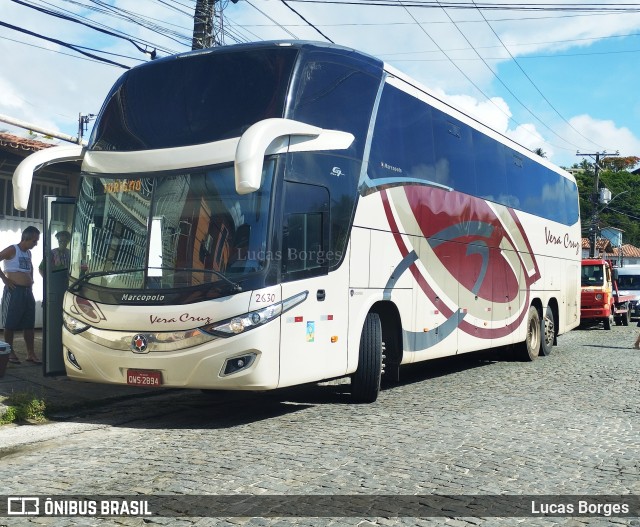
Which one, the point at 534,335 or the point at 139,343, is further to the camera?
the point at 534,335

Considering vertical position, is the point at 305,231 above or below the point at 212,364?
above

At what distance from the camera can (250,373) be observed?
305 inches

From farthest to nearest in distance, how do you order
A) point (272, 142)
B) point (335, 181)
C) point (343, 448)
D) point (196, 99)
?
point (335, 181)
point (196, 99)
point (272, 142)
point (343, 448)

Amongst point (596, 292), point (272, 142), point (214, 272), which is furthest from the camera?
point (596, 292)

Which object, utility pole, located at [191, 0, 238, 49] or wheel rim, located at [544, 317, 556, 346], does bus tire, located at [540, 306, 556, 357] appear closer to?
wheel rim, located at [544, 317, 556, 346]

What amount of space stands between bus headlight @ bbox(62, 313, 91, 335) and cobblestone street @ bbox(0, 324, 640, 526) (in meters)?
0.97

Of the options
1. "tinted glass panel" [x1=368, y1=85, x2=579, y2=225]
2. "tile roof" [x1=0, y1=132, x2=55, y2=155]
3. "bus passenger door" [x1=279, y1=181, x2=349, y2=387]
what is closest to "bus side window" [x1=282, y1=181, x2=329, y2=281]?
"bus passenger door" [x1=279, y1=181, x2=349, y2=387]

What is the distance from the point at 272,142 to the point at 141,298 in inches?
79.2

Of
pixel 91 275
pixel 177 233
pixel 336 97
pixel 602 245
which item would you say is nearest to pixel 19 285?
pixel 91 275

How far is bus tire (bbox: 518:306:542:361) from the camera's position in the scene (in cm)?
1584

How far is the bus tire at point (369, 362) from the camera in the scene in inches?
367

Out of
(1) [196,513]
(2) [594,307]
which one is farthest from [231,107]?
(2) [594,307]

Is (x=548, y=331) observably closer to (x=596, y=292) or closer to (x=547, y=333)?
(x=547, y=333)

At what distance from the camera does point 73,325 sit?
858 cm
